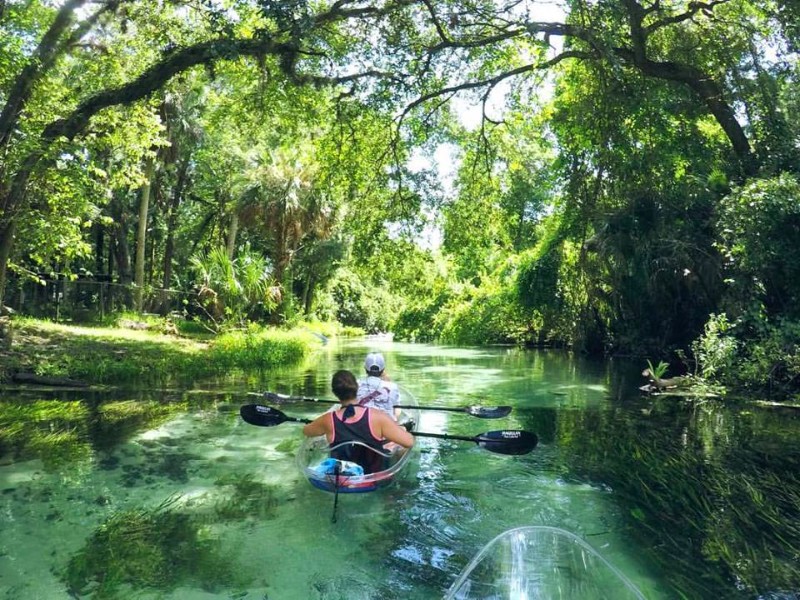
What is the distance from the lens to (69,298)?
22.4 meters

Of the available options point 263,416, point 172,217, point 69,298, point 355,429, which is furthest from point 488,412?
point 172,217

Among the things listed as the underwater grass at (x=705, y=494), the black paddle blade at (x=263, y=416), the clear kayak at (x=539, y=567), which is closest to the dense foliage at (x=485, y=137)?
the underwater grass at (x=705, y=494)

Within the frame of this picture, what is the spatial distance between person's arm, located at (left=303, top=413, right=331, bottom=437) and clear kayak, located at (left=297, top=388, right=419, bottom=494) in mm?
181

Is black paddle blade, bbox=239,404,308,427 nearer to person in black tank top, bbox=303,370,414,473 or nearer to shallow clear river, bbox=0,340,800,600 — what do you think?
shallow clear river, bbox=0,340,800,600

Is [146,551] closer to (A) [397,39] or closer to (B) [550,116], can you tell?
(A) [397,39]

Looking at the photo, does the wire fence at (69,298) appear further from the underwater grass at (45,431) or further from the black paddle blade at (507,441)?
the black paddle blade at (507,441)

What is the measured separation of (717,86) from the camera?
45.3 ft

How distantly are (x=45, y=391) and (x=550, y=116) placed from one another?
13247mm

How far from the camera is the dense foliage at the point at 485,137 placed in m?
11.5

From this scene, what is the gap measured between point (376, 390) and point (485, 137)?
11036mm

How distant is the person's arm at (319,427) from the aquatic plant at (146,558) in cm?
127

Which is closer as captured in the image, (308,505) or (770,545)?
(770,545)

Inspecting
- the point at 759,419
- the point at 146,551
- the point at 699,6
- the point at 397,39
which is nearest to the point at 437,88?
the point at 397,39

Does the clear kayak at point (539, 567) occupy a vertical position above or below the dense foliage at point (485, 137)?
below
